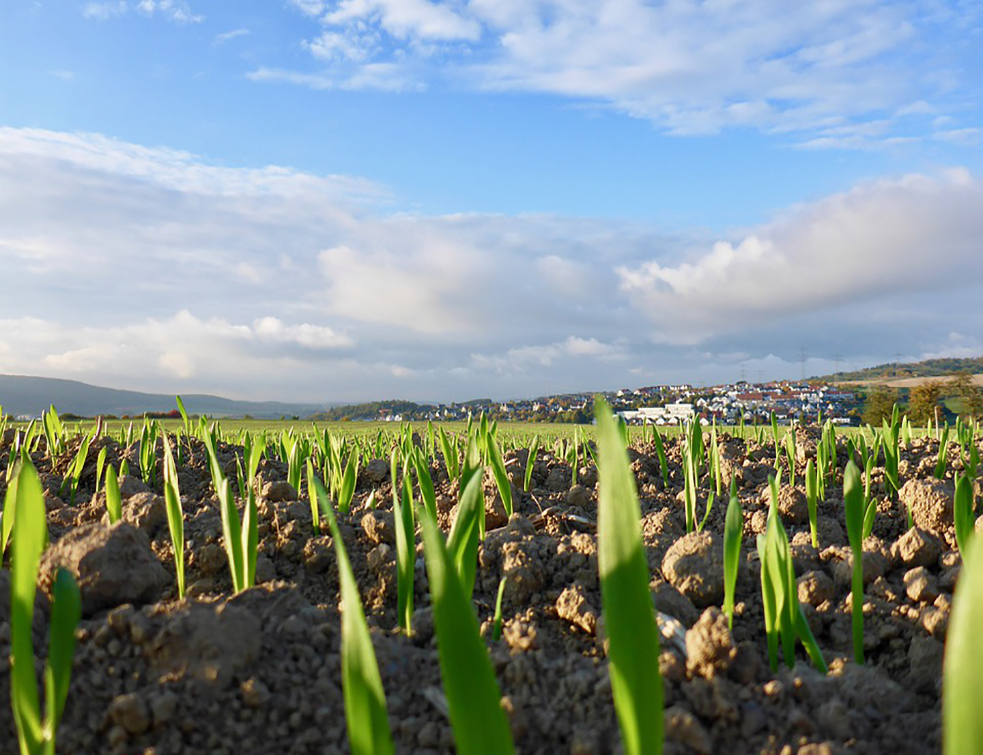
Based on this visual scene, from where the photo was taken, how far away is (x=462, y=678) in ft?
2.10

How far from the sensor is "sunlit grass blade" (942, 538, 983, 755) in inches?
19.4

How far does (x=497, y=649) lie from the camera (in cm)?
114

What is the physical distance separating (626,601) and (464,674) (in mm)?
166

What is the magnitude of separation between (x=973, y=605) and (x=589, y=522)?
1781 millimetres

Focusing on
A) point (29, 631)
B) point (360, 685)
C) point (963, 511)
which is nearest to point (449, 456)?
point (963, 511)

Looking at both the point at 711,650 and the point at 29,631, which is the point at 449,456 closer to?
the point at 711,650

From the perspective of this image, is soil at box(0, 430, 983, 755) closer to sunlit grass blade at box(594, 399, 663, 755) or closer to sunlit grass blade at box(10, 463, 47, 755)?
sunlit grass blade at box(10, 463, 47, 755)

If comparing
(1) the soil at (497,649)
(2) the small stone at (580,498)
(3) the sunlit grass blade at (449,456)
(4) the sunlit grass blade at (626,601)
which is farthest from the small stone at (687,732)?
(3) the sunlit grass blade at (449,456)

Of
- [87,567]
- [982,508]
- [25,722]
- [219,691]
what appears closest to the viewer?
[25,722]

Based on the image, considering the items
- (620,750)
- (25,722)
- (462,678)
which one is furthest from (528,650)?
(25,722)

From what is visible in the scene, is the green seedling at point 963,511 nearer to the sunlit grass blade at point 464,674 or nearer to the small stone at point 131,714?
the sunlit grass blade at point 464,674

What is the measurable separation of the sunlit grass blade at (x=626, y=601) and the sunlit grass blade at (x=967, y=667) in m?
0.23

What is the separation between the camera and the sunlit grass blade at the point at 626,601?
627 mm

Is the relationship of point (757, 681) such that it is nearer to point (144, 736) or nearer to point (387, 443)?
point (144, 736)
